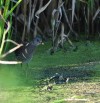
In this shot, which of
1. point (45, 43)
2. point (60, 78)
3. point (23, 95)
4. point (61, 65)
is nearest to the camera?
point (23, 95)

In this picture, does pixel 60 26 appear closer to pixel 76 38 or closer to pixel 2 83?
pixel 76 38

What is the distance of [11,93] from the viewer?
3275 mm

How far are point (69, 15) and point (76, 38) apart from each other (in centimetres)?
26

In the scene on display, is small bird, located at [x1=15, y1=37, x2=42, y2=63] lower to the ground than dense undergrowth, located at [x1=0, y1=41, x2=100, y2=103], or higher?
higher

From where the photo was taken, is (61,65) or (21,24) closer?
(61,65)

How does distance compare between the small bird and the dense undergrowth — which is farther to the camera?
the small bird

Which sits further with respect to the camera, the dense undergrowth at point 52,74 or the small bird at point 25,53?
the small bird at point 25,53

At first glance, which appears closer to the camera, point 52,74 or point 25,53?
point 52,74

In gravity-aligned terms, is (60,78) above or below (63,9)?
below

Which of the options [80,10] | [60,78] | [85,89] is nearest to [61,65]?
[60,78]

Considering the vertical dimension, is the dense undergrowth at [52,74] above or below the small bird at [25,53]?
below

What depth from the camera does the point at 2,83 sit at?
341 centimetres

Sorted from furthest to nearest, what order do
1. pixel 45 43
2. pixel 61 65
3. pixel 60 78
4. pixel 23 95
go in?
pixel 45 43
pixel 61 65
pixel 60 78
pixel 23 95

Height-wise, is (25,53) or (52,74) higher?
(25,53)
